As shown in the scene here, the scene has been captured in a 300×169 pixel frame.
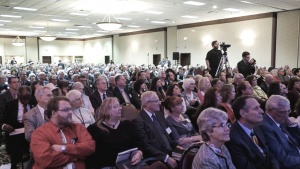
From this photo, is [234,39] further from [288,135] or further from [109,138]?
[109,138]

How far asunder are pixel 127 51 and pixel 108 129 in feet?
68.3

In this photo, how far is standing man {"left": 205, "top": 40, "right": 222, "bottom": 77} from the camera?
782 centimetres

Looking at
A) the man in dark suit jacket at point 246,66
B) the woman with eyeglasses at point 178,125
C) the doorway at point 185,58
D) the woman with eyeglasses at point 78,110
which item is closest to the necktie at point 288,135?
the woman with eyeglasses at point 178,125

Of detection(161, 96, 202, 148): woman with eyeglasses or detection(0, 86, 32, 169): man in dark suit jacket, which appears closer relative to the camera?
detection(161, 96, 202, 148): woman with eyeglasses

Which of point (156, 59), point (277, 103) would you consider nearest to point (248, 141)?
point (277, 103)

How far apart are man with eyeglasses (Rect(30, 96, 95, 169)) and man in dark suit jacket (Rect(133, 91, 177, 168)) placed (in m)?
0.59

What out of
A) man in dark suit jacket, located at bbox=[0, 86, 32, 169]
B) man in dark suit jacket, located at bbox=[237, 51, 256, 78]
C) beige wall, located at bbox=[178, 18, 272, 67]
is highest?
beige wall, located at bbox=[178, 18, 272, 67]

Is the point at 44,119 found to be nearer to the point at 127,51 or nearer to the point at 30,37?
the point at 127,51

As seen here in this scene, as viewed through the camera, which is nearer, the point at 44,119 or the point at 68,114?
the point at 68,114

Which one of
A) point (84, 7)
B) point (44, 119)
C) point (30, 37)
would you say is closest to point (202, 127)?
point (44, 119)

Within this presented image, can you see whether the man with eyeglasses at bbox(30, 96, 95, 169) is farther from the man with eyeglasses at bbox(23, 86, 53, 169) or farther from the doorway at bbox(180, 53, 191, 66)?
the doorway at bbox(180, 53, 191, 66)

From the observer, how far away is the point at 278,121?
269 cm

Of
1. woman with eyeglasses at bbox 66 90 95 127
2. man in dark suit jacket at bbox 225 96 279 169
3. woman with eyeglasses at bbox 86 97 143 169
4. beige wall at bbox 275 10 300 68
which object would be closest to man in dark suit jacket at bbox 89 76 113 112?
woman with eyeglasses at bbox 66 90 95 127

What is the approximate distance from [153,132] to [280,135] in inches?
50.6
